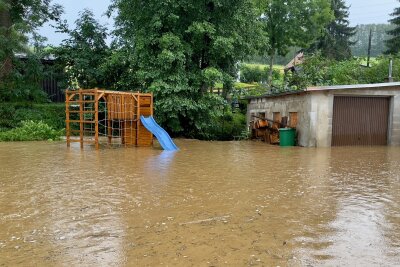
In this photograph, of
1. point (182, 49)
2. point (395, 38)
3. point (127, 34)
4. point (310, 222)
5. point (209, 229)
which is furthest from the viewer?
point (395, 38)

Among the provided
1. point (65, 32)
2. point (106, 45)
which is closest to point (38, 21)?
point (65, 32)

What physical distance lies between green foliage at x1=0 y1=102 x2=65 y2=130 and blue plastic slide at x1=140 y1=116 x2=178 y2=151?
315 inches

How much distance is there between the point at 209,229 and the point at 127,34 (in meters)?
18.9

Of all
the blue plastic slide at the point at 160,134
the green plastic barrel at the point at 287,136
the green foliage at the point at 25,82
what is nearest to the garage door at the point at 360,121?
the green plastic barrel at the point at 287,136

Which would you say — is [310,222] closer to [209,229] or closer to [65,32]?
[209,229]

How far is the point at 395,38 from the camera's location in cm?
4075

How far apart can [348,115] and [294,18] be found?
1864 cm

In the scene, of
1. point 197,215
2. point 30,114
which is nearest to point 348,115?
point 197,215

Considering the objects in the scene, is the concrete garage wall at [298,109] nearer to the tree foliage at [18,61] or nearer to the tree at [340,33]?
the tree foliage at [18,61]

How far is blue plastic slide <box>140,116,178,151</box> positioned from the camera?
15.0m

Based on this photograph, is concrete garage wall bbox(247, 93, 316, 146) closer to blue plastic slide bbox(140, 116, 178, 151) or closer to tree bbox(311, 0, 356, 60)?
blue plastic slide bbox(140, 116, 178, 151)

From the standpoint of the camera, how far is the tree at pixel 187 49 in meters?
19.1

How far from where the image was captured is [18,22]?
22.1 meters

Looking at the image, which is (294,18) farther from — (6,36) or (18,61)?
(6,36)
